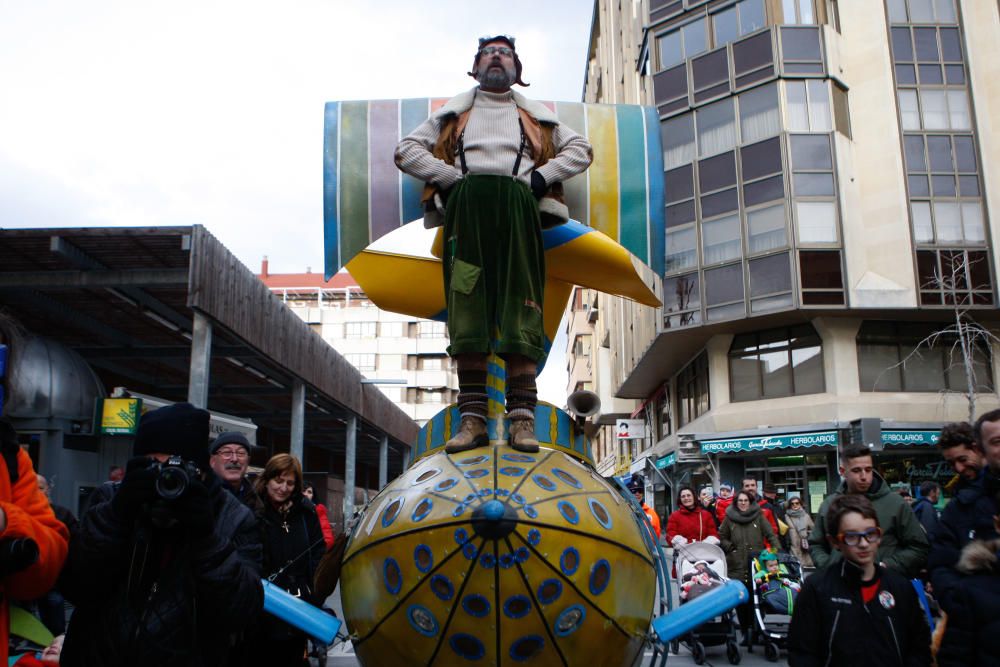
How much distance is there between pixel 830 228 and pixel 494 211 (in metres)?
23.2

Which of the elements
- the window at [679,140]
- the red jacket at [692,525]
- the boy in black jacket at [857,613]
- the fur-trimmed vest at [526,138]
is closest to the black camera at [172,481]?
the fur-trimmed vest at [526,138]

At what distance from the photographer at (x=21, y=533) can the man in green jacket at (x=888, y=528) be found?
4114 millimetres

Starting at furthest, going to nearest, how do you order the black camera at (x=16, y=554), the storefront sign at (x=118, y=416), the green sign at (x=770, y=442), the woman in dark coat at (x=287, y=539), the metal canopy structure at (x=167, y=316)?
the green sign at (x=770, y=442), the storefront sign at (x=118, y=416), the metal canopy structure at (x=167, y=316), the woman in dark coat at (x=287, y=539), the black camera at (x=16, y=554)

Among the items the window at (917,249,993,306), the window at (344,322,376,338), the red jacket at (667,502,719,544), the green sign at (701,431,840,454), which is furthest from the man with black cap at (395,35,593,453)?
the window at (344,322,376,338)

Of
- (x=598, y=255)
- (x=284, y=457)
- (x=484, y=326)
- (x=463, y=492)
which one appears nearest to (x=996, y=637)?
(x=463, y=492)

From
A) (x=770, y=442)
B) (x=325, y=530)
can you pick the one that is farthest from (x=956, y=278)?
(x=325, y=530)

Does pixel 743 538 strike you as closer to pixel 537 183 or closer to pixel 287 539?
pixel 287 539

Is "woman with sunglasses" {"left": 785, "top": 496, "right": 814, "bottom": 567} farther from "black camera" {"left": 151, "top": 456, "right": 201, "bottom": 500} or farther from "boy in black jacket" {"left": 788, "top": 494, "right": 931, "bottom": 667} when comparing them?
"black camera" {"left": 151, "top": 456, "right": 201, "bottom": 500}

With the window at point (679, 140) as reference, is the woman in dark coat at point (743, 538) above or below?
below

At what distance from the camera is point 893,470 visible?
24.8 meters

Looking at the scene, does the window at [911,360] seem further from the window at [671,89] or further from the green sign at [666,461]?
the window at [671,89]

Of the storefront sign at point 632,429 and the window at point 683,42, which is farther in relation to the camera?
the storefront sign at point 632,429

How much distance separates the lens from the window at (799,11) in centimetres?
2627

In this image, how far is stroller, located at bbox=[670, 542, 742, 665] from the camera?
28.3ft
